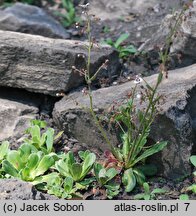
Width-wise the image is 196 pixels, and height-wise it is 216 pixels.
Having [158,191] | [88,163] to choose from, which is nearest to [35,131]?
[88,163]

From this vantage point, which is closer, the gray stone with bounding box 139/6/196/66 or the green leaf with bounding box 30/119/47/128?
the green leaf with bounding box 30/119/47/128

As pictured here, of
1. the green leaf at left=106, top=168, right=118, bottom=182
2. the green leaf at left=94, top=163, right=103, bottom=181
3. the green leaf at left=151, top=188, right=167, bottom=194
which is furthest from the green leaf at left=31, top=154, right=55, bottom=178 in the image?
the green leaf at left=151, top=188, right=167, bottom=194

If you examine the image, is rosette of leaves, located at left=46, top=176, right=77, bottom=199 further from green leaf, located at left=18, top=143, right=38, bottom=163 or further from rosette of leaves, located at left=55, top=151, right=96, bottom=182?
green leaf, located at left=18, top=143, right=38, bottom=163

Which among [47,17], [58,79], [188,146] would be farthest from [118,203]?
[47,17]

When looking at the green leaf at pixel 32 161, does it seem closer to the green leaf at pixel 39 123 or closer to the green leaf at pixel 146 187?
the green leaf at pixel 39 123

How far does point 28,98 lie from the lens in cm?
495

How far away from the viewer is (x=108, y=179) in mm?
4031

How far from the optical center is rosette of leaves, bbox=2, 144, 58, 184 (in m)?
4.06

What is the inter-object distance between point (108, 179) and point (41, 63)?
1.23m

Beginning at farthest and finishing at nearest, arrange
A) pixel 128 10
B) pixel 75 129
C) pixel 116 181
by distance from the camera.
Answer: pixel 128 10 < pixel 75 129 < pixel 116 181

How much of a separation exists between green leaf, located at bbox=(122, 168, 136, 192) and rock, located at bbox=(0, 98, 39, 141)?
3.32 feet

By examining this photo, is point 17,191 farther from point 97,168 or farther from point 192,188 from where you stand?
point 192,188

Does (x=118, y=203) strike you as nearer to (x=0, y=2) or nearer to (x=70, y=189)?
(x=70, y=189)

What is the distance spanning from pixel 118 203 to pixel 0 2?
368 centimetres
